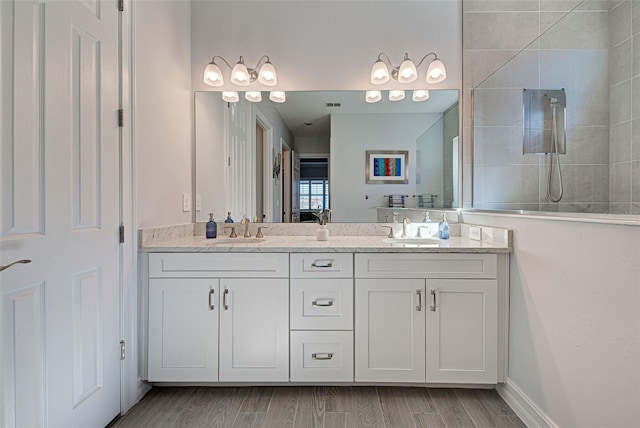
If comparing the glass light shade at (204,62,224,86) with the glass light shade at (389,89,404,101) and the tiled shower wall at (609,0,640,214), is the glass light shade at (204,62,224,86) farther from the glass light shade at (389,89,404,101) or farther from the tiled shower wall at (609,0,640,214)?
the tiled shower wall at (609,0,640,214)

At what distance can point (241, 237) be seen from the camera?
7.82 ft

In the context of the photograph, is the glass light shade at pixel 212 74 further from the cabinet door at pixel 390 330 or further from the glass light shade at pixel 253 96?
the cabinet door at pixel 390 330

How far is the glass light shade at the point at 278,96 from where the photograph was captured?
2406 millimetres

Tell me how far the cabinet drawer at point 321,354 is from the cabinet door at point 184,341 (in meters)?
0.45

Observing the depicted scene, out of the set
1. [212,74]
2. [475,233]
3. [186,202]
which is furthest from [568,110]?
[186,202]

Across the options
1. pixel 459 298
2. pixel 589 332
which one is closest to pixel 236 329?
pixel 459 298

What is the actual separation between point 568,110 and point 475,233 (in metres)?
0.99

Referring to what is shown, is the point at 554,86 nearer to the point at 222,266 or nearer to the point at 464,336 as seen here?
the point at 464,336

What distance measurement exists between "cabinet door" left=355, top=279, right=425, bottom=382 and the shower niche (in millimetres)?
1254

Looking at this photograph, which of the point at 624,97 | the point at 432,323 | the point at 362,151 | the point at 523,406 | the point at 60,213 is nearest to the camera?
the point at 60,213

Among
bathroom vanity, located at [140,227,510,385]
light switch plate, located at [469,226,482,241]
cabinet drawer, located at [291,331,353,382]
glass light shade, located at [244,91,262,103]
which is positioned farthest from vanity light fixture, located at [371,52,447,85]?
cabinet drawer, located at [291,331,353,382]

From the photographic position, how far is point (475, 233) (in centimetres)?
212

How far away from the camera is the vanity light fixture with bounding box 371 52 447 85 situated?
2297 mm

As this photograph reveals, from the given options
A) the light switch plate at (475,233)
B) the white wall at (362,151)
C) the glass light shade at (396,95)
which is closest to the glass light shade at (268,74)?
the white wall at (362,151)
